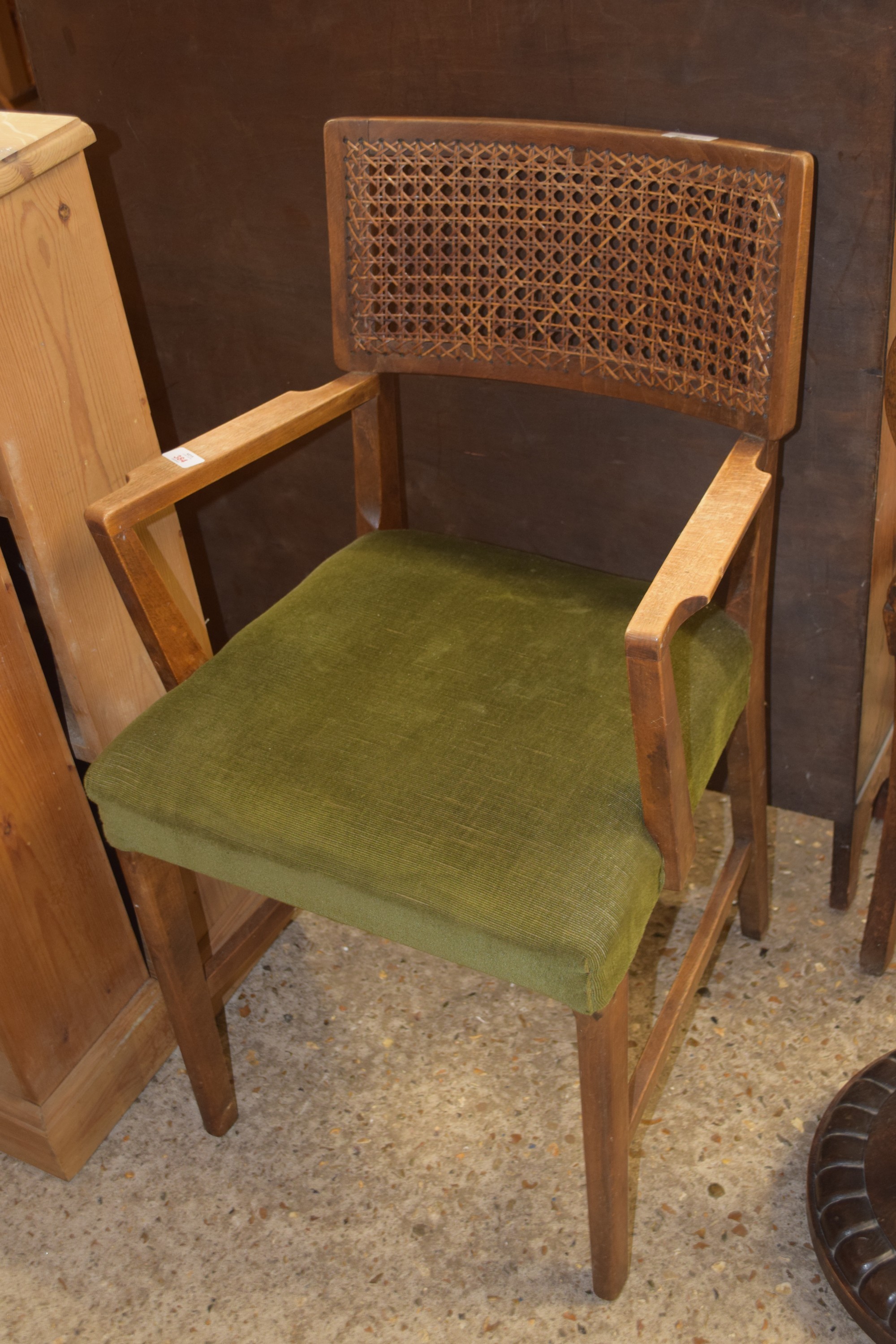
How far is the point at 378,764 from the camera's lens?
1220 mm

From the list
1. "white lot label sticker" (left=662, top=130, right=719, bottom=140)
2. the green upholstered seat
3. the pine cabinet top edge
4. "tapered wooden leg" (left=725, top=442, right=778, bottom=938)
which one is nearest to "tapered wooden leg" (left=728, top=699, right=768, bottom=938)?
"tapered wooden leg" (left=725, top=442, right=778, bottom=938)

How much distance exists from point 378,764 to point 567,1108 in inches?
25.6

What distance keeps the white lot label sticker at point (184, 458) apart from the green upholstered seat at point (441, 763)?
0.70 feet

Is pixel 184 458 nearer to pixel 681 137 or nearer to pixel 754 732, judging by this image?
pixel 681 137

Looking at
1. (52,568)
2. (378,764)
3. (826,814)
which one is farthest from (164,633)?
(826,814)

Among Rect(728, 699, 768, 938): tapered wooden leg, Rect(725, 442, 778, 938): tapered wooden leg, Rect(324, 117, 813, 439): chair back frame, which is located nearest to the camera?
Rect(324, 117, 813, 439): chair back frame

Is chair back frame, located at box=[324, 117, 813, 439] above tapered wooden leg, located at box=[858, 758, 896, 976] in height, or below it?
above

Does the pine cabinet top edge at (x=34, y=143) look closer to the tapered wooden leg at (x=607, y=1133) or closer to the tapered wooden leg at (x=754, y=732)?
the tapered wooden leg at (x=754, y=732)

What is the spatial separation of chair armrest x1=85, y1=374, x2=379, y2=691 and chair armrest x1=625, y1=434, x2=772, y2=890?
0.50m

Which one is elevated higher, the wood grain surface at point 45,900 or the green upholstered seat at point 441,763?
the green upholstered seat at point 441,763

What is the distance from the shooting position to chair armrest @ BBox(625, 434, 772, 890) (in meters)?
1.02

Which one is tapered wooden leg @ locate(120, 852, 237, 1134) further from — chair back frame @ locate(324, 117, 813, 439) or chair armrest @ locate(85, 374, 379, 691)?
chair back frame @ locate(324, 117, 813, 439)

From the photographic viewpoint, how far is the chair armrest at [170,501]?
1244 millimetres

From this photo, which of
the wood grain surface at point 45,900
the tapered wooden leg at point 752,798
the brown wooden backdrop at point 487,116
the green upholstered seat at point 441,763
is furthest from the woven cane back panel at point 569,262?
the wood grain surface at point 45,900
